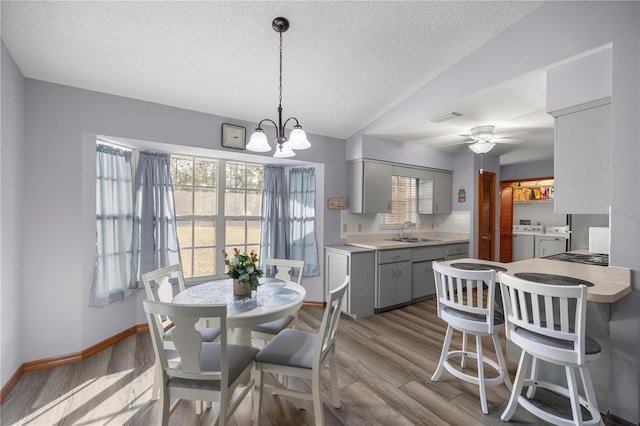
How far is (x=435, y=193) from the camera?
4.88 metres

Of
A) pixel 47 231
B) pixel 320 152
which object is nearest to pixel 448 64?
pixel 320 152

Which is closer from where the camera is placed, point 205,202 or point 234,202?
point 205,202

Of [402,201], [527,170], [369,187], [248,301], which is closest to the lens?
[248,301]

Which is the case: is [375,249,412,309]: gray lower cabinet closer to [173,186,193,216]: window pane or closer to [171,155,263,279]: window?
[171,155,263,279]: window

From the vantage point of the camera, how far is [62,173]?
241 cm

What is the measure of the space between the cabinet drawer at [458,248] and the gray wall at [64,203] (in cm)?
420

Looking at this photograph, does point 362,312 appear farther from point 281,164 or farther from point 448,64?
point 448,64

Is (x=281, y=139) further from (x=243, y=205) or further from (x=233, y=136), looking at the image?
(x=243, y=205)

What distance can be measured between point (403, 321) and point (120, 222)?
3.35m

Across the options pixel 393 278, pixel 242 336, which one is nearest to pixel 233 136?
pixel 242 336

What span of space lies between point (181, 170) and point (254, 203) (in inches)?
38.9

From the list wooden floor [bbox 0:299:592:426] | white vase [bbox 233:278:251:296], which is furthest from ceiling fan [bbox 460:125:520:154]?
white vase [bbox 233:278:251:296]

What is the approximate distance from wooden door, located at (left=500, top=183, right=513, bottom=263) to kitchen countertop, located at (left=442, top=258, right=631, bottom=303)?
4.17m

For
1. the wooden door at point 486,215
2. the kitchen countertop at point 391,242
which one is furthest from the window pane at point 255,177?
the wooden door at point 486,215
